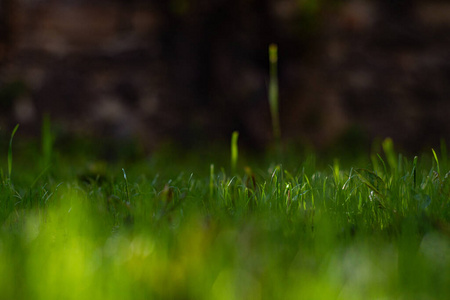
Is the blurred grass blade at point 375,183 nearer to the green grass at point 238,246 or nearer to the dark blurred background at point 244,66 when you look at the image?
the green grass at point 238,246

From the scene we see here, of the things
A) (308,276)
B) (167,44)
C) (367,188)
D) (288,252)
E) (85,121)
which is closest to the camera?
(308,276)

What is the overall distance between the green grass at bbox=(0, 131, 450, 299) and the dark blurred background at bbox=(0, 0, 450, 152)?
11.3 ft

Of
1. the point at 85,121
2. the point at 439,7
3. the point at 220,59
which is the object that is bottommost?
the point at 85,121

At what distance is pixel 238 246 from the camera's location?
0.95 metres

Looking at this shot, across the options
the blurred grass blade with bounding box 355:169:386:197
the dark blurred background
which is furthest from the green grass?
the dark blurred background

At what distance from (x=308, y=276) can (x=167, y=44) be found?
449 centimetres

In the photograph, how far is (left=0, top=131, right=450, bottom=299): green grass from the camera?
2.66 ft

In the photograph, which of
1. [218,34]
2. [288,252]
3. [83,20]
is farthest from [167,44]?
[288,252]

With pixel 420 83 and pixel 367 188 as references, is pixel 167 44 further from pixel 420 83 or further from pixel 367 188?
pixel 367 188

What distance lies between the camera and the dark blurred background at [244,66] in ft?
15.8

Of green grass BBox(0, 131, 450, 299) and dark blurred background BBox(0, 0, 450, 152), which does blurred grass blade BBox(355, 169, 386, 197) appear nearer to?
green grass BBox(0, 131, 450, 299)

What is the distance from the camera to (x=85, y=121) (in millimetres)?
4738

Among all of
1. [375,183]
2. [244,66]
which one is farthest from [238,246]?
[244,66]

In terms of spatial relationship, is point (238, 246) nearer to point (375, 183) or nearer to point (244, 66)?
point (375, 183)
